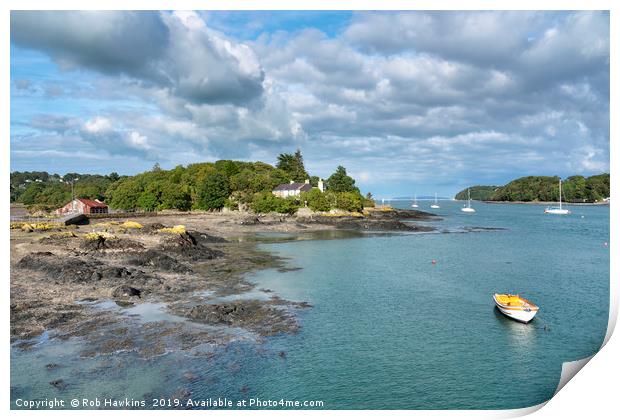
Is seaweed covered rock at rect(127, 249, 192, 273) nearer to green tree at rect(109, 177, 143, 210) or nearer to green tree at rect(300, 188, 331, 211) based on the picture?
green tree at rect(109, 177, 143, 210)

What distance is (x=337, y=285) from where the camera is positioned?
114 ft

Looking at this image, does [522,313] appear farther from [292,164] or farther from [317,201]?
[292,164]

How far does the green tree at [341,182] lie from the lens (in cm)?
11919

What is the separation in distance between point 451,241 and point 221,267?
4171 cm

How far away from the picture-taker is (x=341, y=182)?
394ft

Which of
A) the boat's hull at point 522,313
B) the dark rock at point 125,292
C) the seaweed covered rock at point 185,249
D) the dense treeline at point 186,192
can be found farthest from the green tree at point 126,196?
the boat's hull at point 522,313

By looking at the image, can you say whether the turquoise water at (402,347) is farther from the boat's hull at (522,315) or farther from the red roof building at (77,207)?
the red roof building at (77,207)

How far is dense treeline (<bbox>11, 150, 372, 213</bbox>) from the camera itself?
89.9m

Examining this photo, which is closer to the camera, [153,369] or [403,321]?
[153,369]

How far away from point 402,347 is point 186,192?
9296cm

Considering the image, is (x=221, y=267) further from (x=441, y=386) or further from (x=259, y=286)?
(x=441, y=386)

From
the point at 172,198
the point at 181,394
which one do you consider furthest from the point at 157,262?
the point at 172,198

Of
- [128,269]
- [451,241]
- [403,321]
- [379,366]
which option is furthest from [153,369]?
[451,241]

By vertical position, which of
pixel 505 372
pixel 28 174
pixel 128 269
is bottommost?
pixel 505 372
